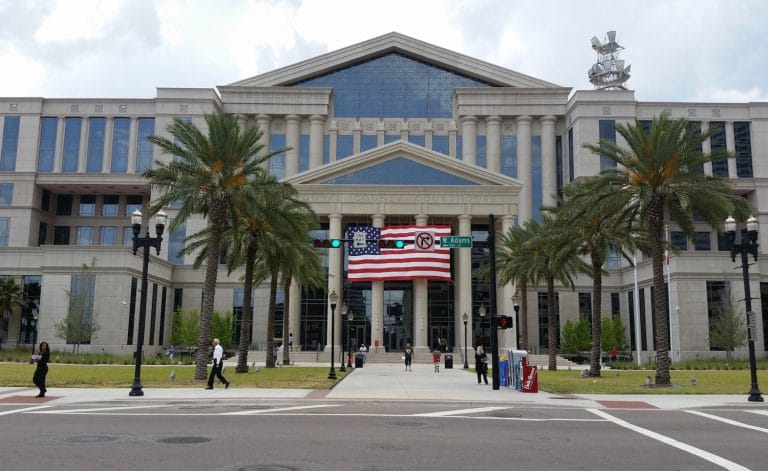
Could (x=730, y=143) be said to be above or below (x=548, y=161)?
above

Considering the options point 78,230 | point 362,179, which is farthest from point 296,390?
point 78,230

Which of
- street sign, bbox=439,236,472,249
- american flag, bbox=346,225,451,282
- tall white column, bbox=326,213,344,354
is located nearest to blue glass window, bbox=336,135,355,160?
tall white column, bbox=326,213,344,354

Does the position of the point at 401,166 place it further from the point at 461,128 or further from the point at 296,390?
the point at 296,390

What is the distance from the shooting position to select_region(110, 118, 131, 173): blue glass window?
76000mm

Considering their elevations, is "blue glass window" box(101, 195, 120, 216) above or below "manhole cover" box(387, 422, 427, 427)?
above

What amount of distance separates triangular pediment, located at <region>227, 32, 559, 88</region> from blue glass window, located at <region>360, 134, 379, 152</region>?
970 cm

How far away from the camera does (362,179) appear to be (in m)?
63.8

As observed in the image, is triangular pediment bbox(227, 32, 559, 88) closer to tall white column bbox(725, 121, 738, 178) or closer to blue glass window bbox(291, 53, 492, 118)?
blue glass window bbox(291, 53, 492, 118)

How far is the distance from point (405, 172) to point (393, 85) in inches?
832

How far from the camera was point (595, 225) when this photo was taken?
3747 cm

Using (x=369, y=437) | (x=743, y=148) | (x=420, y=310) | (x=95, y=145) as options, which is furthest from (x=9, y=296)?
(x=743, y=148)

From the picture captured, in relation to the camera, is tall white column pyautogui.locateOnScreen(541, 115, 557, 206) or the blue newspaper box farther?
tall white column pyautogui.locateOnScreen(541, 115, 557, 206)

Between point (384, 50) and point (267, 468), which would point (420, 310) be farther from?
point (267, 468)

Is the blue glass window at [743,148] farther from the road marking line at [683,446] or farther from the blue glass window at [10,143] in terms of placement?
the blue glass window at [10,143]
